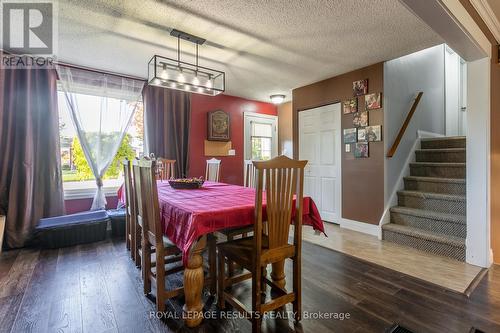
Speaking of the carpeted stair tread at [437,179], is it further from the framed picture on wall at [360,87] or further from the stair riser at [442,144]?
the framed picture on wall at [360,87]

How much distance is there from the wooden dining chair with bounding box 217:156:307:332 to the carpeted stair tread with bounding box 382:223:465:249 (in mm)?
2065

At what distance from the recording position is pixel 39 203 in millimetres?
3229

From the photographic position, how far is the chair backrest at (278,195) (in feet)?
4.87

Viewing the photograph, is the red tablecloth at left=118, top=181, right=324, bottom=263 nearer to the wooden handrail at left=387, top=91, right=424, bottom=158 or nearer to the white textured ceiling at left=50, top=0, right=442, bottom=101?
the white textured ceiling at left=50, top=0, right=442, bottom=101

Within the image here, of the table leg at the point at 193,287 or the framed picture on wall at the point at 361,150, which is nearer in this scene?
the table leg at the point at 193,287

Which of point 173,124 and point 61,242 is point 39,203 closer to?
point 61,242

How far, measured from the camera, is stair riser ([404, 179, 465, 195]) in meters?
3.13

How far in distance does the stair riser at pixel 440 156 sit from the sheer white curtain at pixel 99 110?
4.60 m

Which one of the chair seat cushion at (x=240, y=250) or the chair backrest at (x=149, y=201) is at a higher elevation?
the chair backrest at (x=149, y=201)

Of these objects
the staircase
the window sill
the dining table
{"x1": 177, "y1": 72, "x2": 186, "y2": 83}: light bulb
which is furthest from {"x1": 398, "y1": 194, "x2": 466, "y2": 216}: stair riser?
the window sill

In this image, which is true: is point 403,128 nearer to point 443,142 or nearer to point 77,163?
point 443,142

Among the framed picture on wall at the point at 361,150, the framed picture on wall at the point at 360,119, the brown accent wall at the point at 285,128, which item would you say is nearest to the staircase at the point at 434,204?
the framed picture on wall at the point at 361,150

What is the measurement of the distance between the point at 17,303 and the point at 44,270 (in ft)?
2.04

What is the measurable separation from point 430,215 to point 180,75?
3.31m
